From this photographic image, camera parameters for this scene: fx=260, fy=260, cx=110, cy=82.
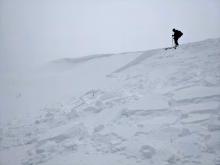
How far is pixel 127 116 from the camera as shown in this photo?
869cm

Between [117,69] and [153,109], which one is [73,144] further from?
[117,69]

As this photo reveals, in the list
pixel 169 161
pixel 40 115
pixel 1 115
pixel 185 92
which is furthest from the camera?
pixel 1 115

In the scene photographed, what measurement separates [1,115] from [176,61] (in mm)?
8527

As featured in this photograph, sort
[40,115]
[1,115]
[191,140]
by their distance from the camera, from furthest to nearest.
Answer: [1,115], [40,115], [191,140]

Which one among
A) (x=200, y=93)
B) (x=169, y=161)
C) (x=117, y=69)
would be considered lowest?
(x=169, y=161)

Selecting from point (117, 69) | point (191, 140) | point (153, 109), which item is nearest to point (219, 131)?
point (191, 140)

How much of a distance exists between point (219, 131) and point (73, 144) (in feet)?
13.6

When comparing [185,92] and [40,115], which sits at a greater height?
[185,92]

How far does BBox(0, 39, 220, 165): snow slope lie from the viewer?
268 inches

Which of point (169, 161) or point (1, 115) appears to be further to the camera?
point (1, 115)

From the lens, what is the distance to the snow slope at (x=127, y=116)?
681 centimetres

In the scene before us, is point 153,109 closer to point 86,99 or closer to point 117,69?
point 86,99

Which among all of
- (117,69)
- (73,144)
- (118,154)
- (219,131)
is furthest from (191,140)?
(117,69)

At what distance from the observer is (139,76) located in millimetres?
12078
